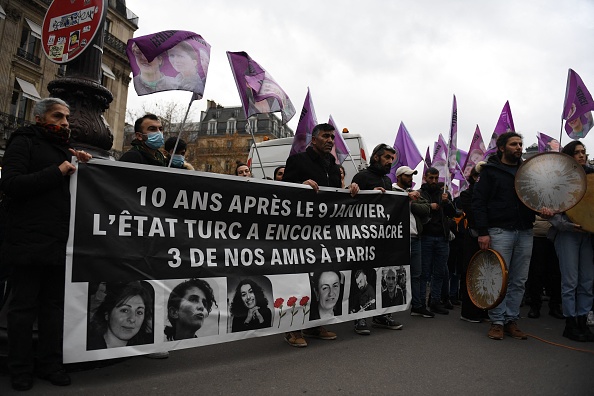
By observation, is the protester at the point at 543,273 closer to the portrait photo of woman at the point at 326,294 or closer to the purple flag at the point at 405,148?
the purple flag at the point at 405,148

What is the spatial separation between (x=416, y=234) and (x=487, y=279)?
3.64ft

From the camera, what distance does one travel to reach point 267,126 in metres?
73.3

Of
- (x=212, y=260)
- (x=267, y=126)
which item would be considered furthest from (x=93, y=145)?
(x=267, y=126)

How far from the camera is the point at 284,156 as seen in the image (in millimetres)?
9586

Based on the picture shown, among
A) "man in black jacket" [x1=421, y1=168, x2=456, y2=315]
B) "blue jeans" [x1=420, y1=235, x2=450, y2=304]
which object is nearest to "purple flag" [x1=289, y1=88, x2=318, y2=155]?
"man in black jacket" [x1=421, y1=168, x2=456, y2=315]

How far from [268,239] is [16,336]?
210 cm

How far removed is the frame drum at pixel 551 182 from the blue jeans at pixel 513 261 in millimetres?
387

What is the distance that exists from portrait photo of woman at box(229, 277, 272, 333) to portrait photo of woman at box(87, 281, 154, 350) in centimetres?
73

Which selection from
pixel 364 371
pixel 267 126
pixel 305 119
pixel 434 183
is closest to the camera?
pixel 364 371

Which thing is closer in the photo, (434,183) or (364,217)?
(364,217)

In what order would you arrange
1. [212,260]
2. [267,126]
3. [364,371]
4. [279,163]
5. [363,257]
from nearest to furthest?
1. [364,371]
2. [212,260]
3. [363,257]
4. [279,163]
5. [267,126]

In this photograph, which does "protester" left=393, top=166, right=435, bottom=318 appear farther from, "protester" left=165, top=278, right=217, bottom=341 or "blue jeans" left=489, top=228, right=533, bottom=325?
"protester" left=165, top=278, right=217, bottom=341

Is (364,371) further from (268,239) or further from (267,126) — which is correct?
(267,126)

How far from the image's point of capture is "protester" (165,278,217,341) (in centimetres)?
344
